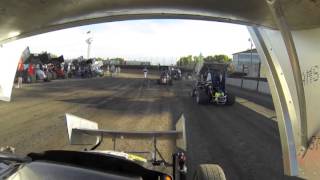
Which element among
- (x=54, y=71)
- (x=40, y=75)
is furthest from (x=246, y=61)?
(x=40, y=75)

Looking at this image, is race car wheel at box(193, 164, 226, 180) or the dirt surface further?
the dirt surface

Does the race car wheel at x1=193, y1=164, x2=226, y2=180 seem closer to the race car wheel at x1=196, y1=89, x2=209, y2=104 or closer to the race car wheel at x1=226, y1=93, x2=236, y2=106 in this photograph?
the race car wheel at x1=196, y1=89, x2=209, y2=104

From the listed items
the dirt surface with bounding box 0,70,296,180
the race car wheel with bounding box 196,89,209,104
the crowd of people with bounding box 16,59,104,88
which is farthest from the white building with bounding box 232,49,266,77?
the dirt surface with bounding box 0,70,296,180

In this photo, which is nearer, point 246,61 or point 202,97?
point 202,97

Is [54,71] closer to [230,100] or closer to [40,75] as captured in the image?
[40,75]

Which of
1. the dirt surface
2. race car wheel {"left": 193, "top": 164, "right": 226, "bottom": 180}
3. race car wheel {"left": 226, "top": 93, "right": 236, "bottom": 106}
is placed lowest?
race car wheel {"left": 226, "top": 93, "right": 236, "bottom": 106}

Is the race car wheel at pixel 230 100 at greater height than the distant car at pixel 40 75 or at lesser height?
lesser

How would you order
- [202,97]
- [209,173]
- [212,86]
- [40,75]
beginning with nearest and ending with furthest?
[209,173] < [202,97] < [212,86] < [40,75]

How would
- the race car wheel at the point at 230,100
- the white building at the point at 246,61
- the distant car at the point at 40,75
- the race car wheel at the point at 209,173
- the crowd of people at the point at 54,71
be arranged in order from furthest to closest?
the white building at the point at 246,61, the distant car at the point at 40,75, the crowd of people at the point at 54,71, the race car wheel at the point at 230,100, the race car wheel at the point at 209,173

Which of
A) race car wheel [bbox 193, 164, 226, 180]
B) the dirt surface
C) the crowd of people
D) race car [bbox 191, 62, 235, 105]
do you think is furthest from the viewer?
the crowd of people

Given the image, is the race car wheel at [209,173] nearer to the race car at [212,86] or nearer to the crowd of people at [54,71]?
the race car at [212,86]

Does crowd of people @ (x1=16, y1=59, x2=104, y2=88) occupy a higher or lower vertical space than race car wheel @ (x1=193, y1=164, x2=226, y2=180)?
lower

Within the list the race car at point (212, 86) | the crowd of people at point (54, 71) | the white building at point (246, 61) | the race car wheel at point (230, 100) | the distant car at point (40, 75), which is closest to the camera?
the race car at point (212, 86)

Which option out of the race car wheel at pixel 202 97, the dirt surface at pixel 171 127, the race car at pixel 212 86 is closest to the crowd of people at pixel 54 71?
the dirt surface at pixel 171 127
